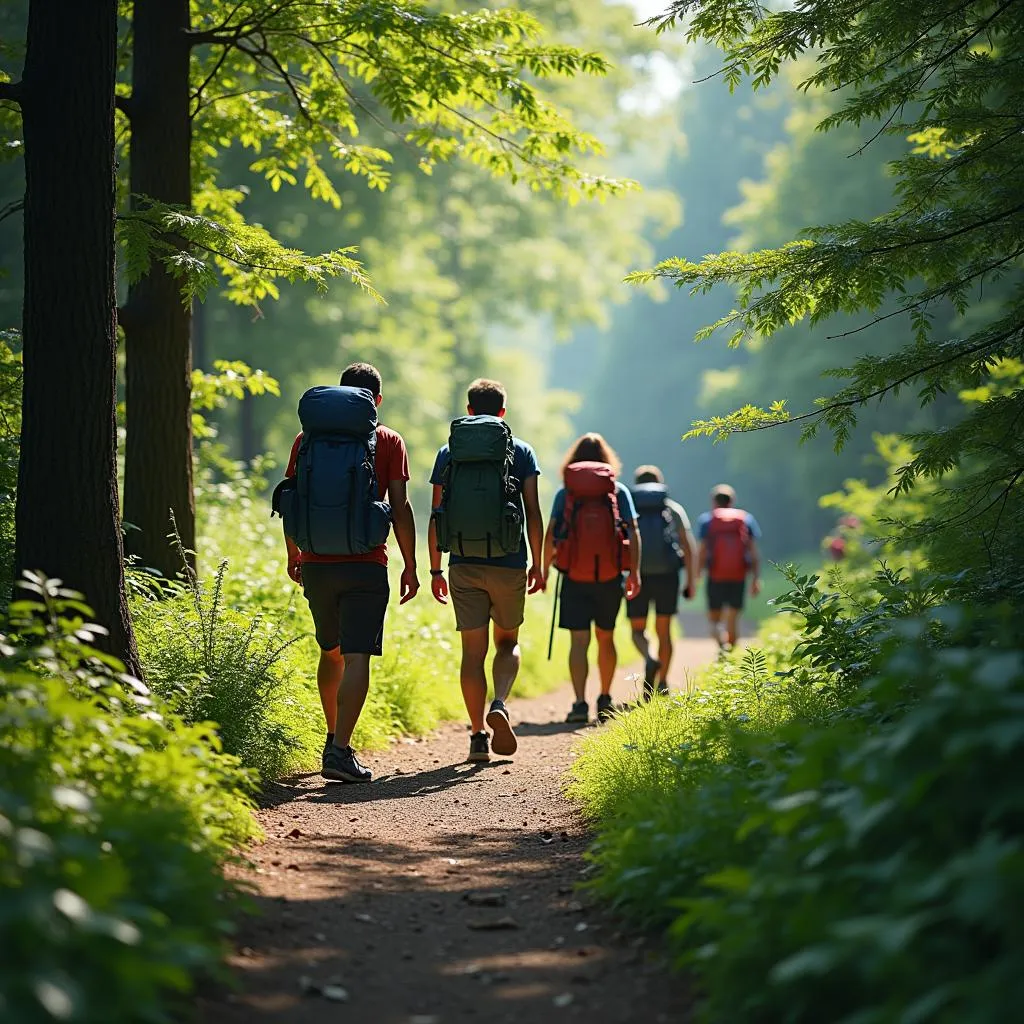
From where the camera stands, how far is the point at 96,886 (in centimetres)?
289

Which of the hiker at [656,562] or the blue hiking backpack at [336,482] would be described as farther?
the hiker at [656,562]

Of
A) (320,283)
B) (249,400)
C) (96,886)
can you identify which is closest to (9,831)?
(96,886)

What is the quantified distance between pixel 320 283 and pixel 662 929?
4305 mm

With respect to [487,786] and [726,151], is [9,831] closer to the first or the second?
[487,786]

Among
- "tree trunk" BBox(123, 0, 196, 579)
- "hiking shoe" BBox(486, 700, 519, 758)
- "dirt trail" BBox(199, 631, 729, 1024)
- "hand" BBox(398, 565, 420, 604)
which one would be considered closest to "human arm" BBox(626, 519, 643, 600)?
"hiking shoe" BBox(486, 700, 519, 758)

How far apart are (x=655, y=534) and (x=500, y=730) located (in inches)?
152

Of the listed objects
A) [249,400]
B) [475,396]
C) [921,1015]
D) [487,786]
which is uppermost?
[249,400]

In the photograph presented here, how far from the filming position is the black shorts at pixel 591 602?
9555mm

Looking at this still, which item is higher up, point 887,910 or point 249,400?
point 249,400

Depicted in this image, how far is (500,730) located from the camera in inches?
300

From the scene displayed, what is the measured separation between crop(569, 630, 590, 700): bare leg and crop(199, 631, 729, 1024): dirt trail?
8.35 ft

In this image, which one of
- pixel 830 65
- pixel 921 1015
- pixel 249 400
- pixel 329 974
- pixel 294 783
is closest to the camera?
pixel 921 1015

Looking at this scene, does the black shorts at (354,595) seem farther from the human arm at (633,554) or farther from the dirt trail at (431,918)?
the human arm at (633,554)

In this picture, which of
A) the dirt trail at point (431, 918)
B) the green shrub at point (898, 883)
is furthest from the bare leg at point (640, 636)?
the green shrub at point (898, 883)
